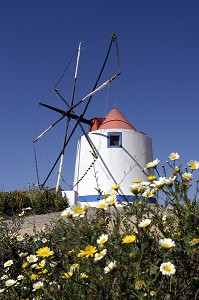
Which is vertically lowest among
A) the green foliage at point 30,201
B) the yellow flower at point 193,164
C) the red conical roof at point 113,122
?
the green foliage at point 30,201

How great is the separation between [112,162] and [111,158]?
0.18 metres

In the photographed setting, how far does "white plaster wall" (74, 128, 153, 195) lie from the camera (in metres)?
17.1

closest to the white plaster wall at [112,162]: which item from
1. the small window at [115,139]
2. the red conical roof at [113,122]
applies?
the small window at [115,139]

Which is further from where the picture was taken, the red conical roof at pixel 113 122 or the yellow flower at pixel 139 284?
the red conical roof at pixel 113 122

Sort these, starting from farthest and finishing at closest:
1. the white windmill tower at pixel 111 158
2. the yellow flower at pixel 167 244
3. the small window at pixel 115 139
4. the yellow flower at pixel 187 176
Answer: the small window at pixel 115 139 → the white windmill tower at pixel 111 158 → the yellow flower at pixel 187 176 → the yellow flower at pixel 167 244

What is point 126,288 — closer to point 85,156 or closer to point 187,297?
point 187,297

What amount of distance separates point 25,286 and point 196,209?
1.39m

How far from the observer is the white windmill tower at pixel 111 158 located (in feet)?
56.1

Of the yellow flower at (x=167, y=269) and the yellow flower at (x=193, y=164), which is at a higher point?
the yellow flower at (x=193, y=164)

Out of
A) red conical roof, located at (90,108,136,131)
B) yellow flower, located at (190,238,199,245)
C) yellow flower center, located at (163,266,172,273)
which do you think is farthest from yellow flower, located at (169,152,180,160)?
red conical roof, located at (90,108,136,131)

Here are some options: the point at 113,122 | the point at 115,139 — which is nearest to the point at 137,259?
the point at 115,139

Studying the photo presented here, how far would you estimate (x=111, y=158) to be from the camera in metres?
17.3

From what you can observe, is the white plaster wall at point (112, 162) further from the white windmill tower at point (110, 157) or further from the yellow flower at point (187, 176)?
the yellow flower at point (187, 176)

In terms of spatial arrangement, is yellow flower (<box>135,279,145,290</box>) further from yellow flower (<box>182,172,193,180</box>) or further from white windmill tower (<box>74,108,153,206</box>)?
white windmill tower (<box>74,108,153,206</box>)
